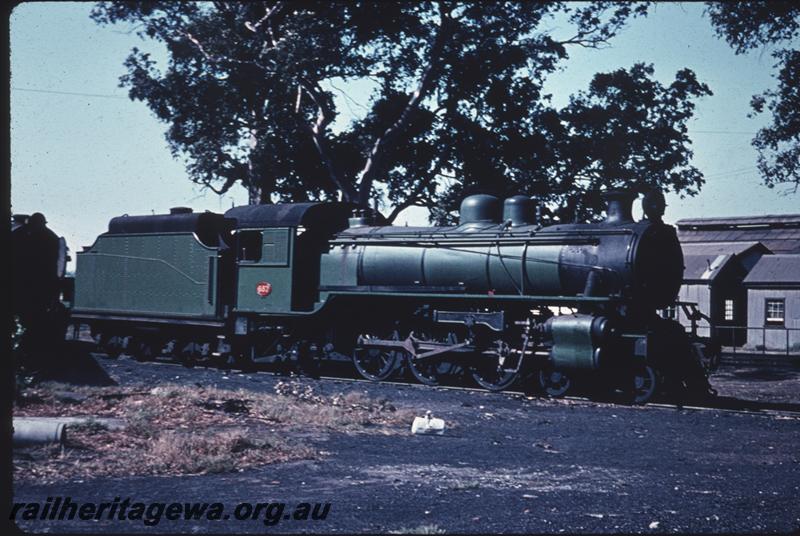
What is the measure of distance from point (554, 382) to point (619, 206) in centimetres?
344

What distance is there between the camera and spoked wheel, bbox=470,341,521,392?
15.2 meters

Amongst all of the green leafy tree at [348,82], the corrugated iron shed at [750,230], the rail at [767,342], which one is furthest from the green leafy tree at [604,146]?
the corrugated iron shed at [750,230]

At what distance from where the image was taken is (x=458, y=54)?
25109mm

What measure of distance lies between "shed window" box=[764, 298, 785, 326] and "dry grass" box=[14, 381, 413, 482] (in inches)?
977

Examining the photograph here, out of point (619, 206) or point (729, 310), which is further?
point (729, 310)

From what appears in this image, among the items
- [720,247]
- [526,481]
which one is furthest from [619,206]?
[720,247]

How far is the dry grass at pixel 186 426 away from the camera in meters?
7.59

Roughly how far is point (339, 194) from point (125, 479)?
2216 centimetres

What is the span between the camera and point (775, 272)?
3353 cm

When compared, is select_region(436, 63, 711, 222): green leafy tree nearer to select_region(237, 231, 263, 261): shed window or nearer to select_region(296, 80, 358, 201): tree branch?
select_region(296, 80, 358, 201): tree branch

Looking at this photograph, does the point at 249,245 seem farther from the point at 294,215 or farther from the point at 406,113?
the point at 406,113

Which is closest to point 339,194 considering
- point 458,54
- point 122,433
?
point 458,54

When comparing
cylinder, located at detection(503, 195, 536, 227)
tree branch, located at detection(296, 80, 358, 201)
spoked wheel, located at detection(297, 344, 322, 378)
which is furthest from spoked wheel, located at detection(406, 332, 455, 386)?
tree branch, located at detection(296, 80, 358, 201)

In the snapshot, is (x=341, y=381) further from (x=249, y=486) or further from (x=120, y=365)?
(x=249, y=486)
